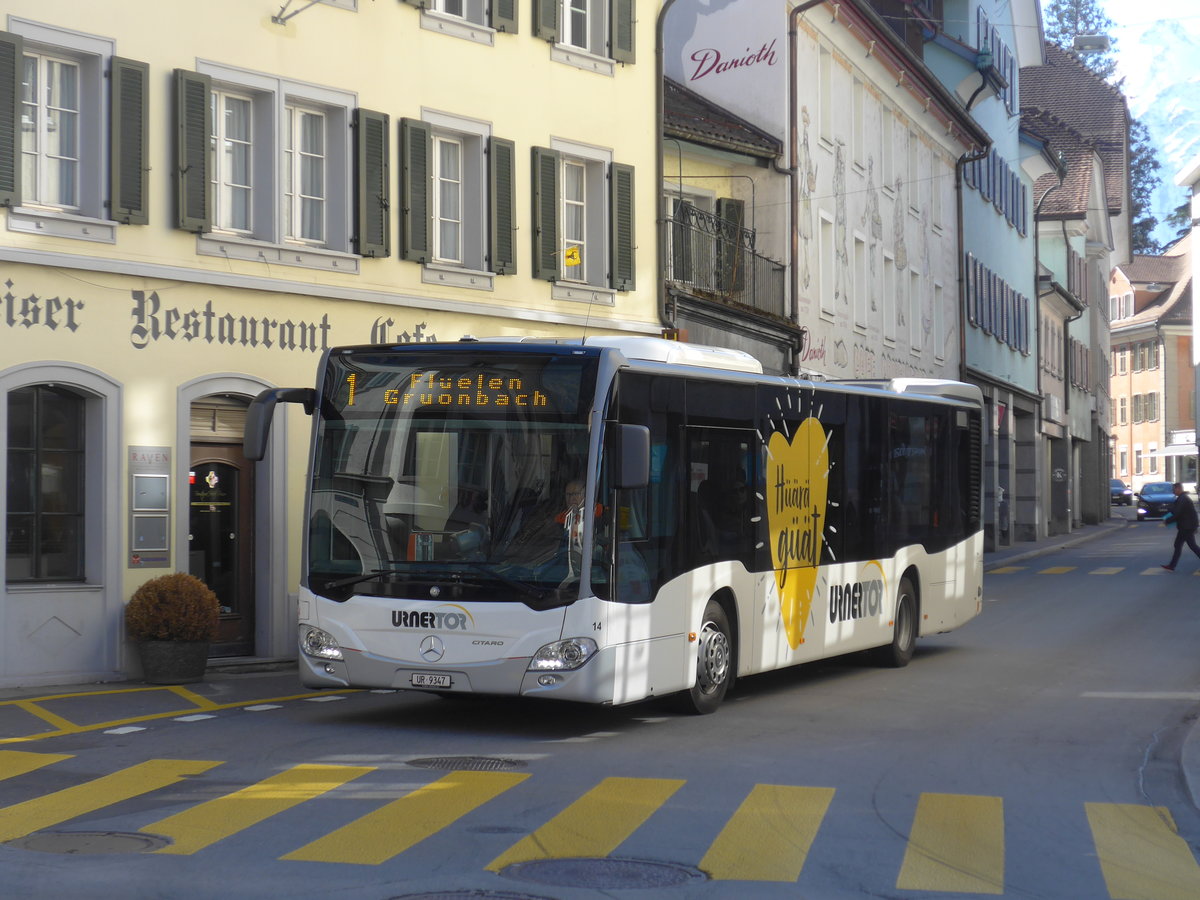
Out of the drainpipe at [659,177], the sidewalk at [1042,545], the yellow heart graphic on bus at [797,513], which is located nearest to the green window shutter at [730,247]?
the drainpipe at [659,177]

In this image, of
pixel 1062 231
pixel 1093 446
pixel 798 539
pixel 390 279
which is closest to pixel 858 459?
pixel 798 539

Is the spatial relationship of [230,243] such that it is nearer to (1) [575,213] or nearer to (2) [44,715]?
(2) [44,715]

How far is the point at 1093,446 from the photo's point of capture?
73750 millimetres

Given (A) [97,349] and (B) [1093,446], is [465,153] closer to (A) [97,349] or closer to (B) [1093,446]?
(A) [97,349]

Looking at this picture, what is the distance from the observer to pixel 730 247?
96.6ft

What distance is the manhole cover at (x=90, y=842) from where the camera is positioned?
8.16m

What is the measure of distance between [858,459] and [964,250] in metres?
32.5

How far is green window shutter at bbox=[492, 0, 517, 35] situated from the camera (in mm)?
21938

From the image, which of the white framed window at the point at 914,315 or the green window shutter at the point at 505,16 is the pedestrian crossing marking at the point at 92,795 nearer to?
the green window shutter at the point at 505,16

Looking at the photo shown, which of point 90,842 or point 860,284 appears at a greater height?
point 860,284

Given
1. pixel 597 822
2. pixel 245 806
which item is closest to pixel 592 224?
pixel 245 806

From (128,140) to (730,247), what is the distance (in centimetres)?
1382

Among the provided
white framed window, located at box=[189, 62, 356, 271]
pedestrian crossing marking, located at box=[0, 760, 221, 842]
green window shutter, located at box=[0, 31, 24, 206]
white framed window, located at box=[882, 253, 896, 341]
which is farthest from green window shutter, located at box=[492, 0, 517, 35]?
white framed window, located at box=[882, 253, 896, 341]

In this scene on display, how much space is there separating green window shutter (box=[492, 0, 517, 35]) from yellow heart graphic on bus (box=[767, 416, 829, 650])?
8063 mm
